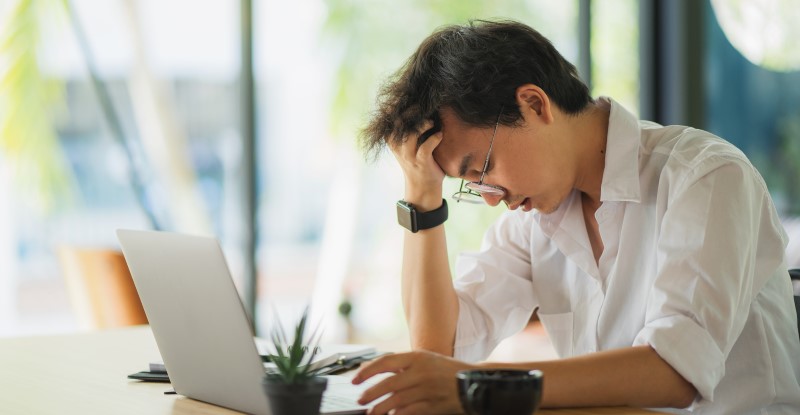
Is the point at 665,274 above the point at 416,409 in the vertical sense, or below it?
above

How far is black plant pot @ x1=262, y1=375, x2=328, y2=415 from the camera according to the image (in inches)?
42.7

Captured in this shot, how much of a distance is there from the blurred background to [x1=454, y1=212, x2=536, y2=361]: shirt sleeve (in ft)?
5.02

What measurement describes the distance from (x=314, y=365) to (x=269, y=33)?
247cm

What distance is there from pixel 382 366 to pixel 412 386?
0.16 ft

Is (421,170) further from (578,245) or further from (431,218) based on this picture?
(578,245)

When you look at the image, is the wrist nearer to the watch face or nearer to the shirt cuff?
the watch face

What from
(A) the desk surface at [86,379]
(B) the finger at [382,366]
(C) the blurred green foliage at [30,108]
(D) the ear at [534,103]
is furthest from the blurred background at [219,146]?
(B) the finger at [382,366]

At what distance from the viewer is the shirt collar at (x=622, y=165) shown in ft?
5.60

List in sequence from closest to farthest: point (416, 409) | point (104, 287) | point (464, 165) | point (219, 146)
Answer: point (416, 409) → point (464, 165) → point (104, 287) → point (219, 146)

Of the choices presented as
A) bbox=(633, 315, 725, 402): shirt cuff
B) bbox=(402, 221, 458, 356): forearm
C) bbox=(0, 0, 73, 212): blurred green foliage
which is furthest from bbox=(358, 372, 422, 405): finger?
bbox=(0, 0, 73, 212): blurred green foliage

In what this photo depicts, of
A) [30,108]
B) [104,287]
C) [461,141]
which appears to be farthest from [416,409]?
[30,108]

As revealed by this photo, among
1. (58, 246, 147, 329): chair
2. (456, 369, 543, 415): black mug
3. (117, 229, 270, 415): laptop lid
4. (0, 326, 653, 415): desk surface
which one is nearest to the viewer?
(456, 369, 543, 415): black mug

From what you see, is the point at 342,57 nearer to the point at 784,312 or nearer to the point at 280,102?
the point at 280,102

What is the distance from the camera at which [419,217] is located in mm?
1987
